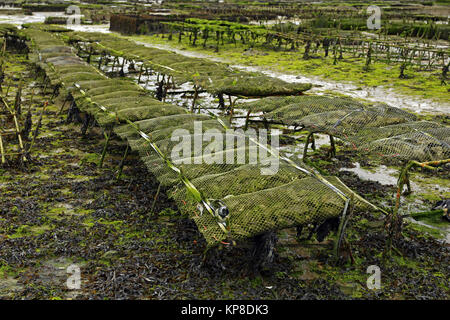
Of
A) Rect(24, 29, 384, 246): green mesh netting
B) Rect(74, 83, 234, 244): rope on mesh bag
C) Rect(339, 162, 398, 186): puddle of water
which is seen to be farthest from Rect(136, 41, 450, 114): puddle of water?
Rect(74, 83, 234, 244): rope on mesh bag

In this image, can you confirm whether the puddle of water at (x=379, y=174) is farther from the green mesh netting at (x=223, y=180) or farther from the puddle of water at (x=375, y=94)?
the puddle of water at (x=375, y=94)

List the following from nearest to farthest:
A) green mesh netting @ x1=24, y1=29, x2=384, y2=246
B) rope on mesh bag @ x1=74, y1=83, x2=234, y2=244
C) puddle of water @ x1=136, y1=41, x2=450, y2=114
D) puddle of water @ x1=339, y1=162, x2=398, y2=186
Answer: rope on mesh bag @ x1=74, y1=83, x2=234, y2=244, green mesh netting @ x1=24, y1=29, x2=384, y2=246, puddle of water @ x1=339, y1=162, x2=398, y2=186, puddle of water @ x1=136, y1=41, x2=450, y2=114

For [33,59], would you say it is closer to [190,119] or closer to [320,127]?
[190,119]

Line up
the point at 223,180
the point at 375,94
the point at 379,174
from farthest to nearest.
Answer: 1. the point at 375,94
2. the point at 379,174
3. the point at 223,180

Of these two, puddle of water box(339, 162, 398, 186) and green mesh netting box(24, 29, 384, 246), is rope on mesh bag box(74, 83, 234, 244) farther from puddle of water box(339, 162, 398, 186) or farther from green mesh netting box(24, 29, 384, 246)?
puddle of water box(339, 162, 398, 186)

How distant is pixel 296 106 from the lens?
11.9 metres

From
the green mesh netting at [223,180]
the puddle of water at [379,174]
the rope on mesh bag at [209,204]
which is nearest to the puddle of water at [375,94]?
the puddle of water at [379,174]

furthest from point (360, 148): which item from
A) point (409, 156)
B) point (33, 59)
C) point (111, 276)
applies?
point (33, 59)

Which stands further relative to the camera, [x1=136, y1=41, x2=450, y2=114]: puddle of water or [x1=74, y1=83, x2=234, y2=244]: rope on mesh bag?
[x1=136, y1=41, x2=450, y2=114]: puddle of water

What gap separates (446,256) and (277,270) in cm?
338

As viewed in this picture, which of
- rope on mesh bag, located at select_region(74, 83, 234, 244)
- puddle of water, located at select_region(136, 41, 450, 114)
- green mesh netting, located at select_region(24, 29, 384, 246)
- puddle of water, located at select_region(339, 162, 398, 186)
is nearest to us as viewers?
rope on mesh bag, located at select_region(74, 83, 234, 244)

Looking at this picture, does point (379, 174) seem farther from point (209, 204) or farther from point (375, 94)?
point (375, 94)

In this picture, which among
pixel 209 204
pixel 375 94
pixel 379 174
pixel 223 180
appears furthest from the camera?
pixel 375 94

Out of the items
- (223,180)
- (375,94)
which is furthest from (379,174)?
(375,94)
